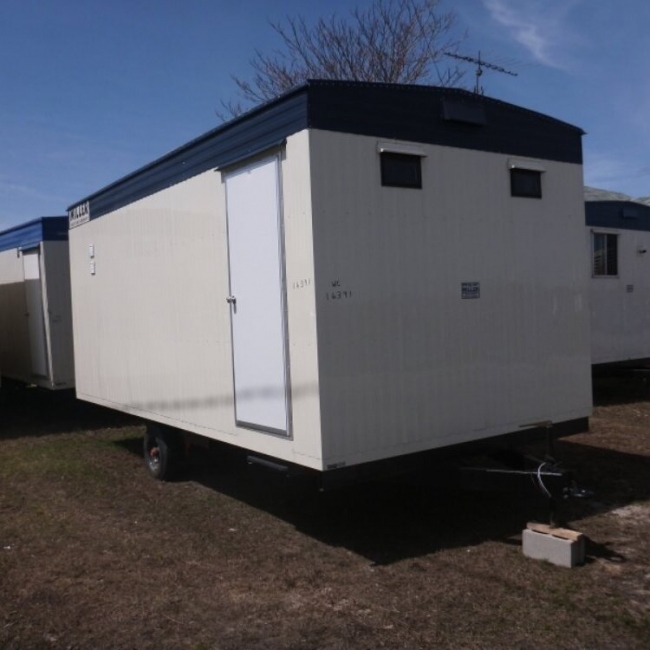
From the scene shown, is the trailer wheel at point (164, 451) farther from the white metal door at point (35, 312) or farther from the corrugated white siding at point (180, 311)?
the white metal door at point (35, 312)

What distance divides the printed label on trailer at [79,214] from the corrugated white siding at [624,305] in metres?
6.91

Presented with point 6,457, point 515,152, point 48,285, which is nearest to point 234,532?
point 515,152

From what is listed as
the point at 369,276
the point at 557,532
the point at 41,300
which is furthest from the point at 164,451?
the point at 41,300

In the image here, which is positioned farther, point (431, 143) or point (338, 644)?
point (431, 143)

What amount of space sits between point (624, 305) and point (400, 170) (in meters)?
7.72

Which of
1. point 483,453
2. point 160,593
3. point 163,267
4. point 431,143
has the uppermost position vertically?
point 431,143

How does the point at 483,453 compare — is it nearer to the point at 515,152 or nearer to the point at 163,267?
the point at 515,152

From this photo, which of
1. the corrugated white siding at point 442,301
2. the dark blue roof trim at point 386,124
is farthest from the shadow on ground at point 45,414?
the corrugated white siding at point 442,301

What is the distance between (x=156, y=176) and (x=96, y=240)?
5.50 feet

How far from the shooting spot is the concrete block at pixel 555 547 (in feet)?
15.4

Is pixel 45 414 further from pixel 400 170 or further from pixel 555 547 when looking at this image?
pixel 555 547

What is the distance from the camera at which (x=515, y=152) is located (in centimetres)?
574

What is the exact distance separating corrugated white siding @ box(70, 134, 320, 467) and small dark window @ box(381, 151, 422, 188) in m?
0.62

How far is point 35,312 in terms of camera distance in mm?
10930
